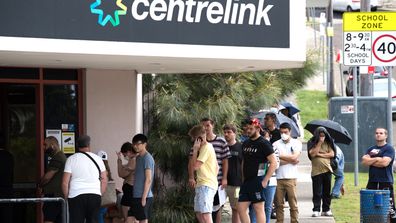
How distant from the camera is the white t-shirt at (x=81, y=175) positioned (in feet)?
42.3

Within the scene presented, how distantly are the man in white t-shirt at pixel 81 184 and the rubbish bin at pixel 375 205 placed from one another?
4012 millimetres

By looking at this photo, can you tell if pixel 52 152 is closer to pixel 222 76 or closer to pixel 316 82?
pixel 222 76

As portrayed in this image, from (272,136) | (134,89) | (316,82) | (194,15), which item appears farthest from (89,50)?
(316,82)

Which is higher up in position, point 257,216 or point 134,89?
point 134,89

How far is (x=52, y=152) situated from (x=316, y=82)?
30728 mm

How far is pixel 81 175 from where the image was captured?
42.2 feet

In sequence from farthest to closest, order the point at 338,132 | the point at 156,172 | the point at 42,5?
the point at 338,132 < the point at 156,172 < the point at 42,5

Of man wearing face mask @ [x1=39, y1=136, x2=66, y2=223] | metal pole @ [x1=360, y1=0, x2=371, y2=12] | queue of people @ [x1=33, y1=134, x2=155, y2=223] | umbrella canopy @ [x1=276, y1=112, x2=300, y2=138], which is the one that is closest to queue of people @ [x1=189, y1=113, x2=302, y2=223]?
queue of people @ [x1=33, y1=134, x2=155, y2=223]

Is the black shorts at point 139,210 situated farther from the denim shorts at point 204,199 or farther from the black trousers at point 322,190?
the black trousers at point 322,190

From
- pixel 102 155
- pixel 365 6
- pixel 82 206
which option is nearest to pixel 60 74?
pixel 102 155

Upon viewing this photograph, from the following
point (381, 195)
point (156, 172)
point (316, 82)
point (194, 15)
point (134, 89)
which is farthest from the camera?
point (316, 82)

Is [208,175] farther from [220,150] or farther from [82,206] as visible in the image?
[82,206]

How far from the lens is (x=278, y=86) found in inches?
770

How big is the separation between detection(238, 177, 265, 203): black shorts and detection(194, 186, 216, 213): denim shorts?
1.63ft
